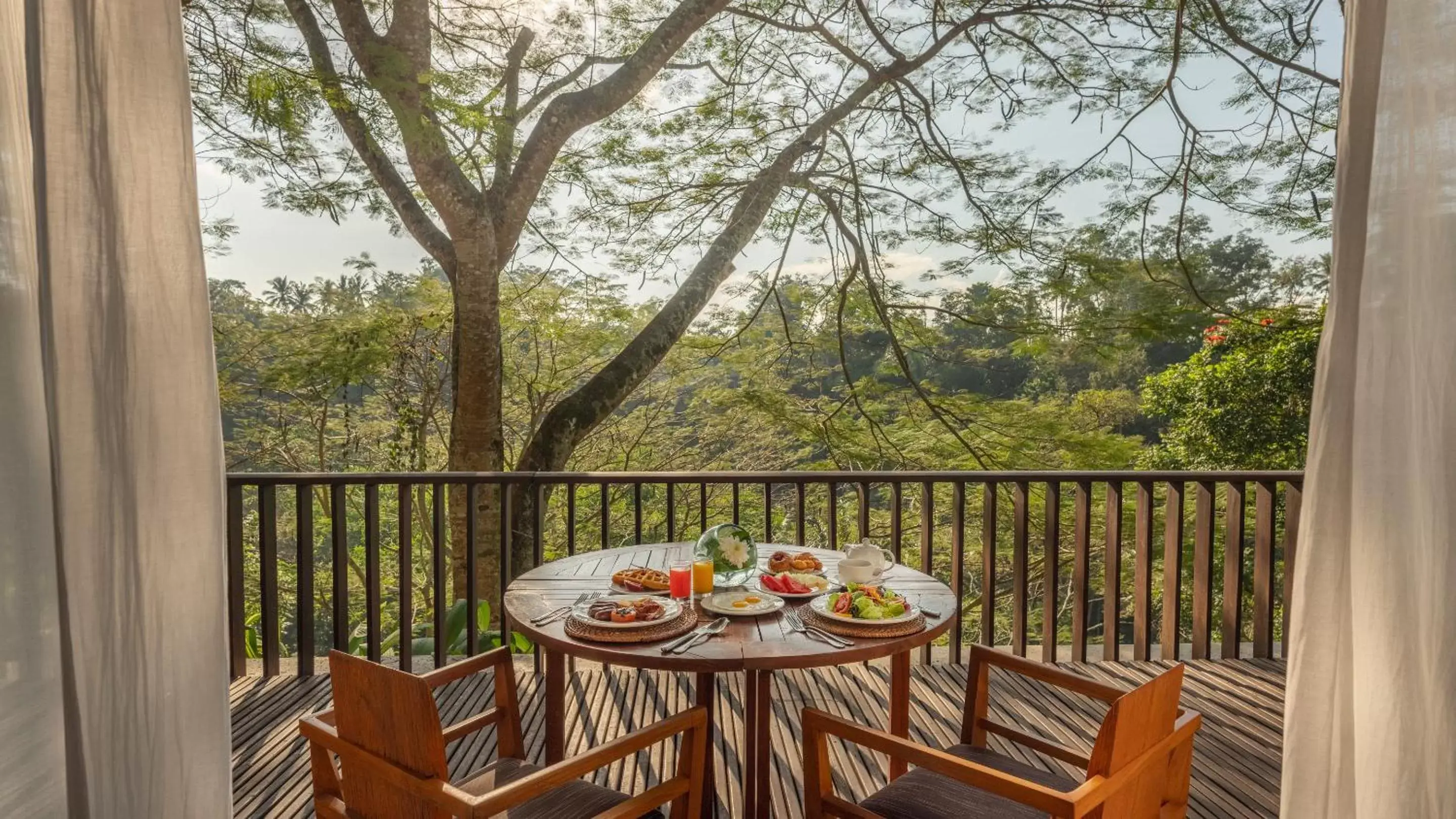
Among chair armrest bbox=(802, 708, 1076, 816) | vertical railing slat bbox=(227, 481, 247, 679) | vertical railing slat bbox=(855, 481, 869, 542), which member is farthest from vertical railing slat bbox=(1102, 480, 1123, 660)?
vertical railing slat bbox=(227, 481, 247, 679)

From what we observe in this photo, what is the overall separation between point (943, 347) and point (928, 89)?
2507 mm

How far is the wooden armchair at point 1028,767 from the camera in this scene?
132 cm

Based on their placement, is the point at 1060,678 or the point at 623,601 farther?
the point at 623,601

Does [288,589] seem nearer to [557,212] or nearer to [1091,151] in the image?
[557,212]

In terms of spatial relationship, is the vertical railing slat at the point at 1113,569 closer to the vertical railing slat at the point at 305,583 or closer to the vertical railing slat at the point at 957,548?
the vertical railing slat at the point at 957,548

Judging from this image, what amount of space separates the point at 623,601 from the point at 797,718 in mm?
1327

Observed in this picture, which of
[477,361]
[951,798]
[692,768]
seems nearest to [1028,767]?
[951,798]

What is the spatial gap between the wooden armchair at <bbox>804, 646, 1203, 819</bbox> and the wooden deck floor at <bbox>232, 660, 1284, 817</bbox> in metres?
0.74

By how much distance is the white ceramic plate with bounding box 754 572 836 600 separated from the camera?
2.12m

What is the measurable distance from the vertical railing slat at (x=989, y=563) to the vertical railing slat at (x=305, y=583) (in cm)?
308

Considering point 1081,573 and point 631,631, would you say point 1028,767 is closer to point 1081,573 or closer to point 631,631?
point 631,631

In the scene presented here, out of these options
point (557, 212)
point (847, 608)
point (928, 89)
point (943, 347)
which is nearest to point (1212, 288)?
point (943, 347)

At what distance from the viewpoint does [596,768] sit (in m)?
1.42

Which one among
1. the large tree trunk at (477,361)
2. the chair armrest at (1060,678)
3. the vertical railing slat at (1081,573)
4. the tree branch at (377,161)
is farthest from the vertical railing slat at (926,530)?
the tree branch at (377,161)
